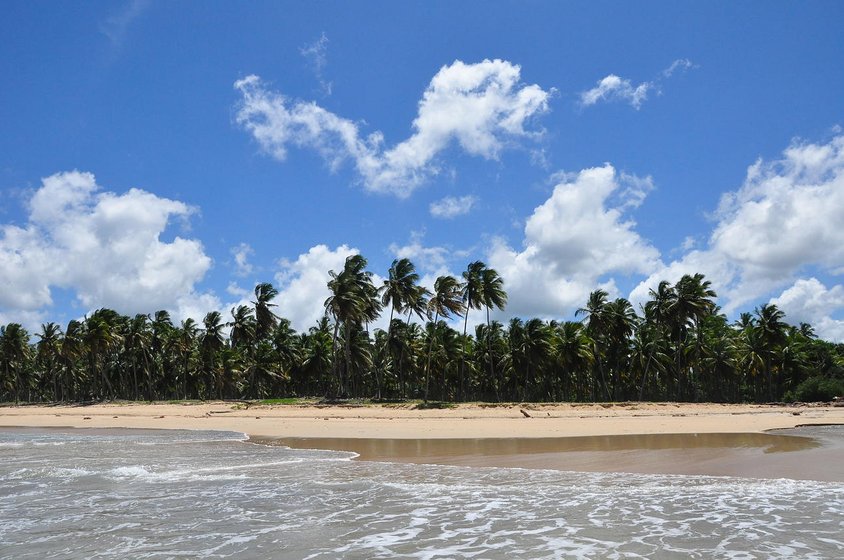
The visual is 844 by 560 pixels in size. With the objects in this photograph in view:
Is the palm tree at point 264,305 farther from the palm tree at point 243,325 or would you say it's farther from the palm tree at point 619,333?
the palm tree at point 619,333

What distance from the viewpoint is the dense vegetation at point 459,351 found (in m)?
53.2

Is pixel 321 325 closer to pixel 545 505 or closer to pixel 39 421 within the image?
pixel 39 421

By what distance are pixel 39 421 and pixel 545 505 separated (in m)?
37.3

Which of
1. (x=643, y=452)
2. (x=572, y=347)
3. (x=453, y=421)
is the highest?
(x=572, y=347)

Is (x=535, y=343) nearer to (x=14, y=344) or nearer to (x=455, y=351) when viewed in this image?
(x=455, y=351)

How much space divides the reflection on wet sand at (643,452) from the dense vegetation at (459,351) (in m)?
31.4

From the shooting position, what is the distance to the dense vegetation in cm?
5316

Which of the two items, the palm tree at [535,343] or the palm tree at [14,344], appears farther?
the palm tree at [14,344]

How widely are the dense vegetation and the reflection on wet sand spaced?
31424 millimetres

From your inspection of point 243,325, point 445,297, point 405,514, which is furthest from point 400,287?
point 405,514

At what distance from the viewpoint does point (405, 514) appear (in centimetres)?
823

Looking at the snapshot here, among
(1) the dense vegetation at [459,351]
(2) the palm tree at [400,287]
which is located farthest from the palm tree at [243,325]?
(2) the palm tree at [400,287]

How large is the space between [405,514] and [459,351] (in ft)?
196

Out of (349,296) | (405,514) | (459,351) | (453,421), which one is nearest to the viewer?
(405,514)
